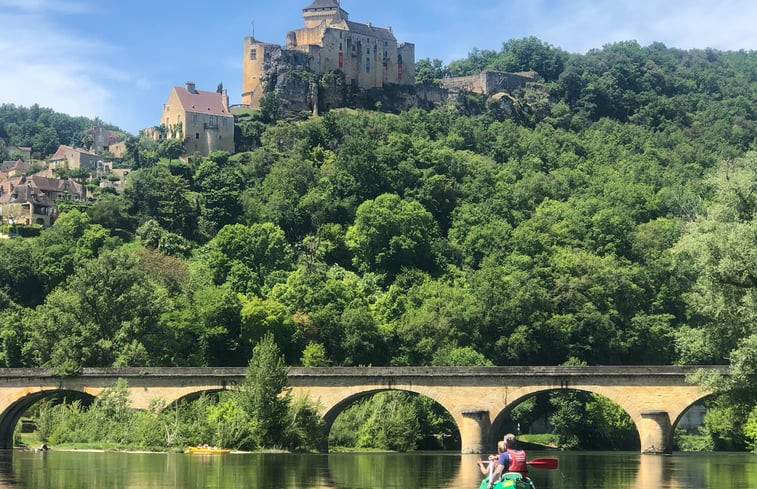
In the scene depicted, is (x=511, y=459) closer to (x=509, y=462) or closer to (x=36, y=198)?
(x=509, y=462)

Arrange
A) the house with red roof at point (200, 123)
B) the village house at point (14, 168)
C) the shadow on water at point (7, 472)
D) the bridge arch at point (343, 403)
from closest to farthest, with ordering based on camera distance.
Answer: the shadow on water at point (7, 472) < the bridge arch at point (343, 403) < the house with red roof at point (200, 123) < the village house at point (14, 168)

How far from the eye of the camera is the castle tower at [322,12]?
142500mm

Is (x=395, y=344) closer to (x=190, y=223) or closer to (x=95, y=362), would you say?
(x=95, y=362)

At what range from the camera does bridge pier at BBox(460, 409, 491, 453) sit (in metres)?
65.7

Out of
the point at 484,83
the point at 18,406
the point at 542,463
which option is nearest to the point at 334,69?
the point at 484,83

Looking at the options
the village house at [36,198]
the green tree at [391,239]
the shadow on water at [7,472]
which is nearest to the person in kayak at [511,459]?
the shadow on water at [7,472]

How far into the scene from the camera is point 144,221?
113688 mm

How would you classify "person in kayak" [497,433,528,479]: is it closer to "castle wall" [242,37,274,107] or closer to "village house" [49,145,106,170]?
"castle wall" [242,37,274,107]

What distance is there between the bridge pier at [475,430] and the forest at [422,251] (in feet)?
34.8

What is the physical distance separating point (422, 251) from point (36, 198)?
3956 cm

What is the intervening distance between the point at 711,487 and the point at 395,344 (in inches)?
1730

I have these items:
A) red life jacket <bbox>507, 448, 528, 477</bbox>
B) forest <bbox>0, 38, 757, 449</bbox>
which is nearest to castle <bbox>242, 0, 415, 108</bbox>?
forest <bbox>0, 38, 757, 449</bbox>

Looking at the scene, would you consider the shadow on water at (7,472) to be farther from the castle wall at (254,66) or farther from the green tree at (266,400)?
the castle wall at (254,66)

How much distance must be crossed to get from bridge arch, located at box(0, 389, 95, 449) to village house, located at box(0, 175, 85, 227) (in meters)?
51.0
